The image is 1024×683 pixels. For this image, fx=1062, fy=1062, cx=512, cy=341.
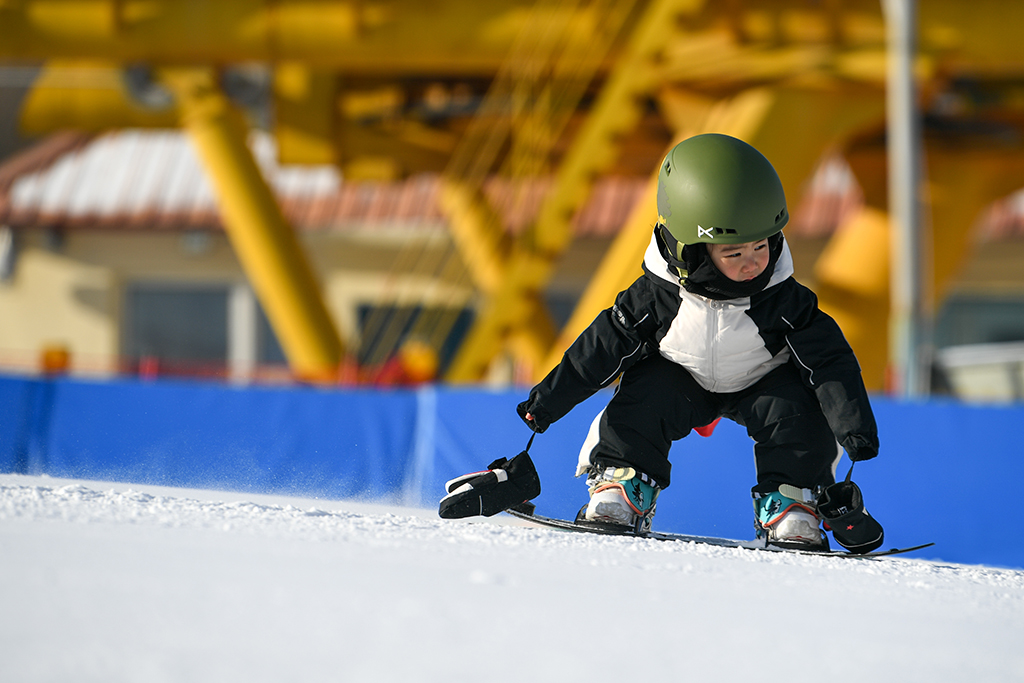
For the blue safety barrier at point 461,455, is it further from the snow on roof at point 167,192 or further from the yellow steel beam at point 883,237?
the snow on roof at point 167,192

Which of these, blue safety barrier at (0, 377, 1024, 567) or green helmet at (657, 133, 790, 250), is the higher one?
green helmet at (657, 133, 790, 250)

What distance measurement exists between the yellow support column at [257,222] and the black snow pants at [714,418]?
6.96 metres

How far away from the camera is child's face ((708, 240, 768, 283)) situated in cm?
298

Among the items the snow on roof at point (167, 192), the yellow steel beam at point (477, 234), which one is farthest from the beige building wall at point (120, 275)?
the yellow steel beam at point (477, 234)

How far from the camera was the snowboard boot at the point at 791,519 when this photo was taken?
3.09 m

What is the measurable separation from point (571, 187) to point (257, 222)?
2946 mm

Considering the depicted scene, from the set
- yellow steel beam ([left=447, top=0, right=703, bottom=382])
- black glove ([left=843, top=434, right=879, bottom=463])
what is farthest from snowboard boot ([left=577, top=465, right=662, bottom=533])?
yellow steel beam ([left=447, top=0, right=703, bottom=382])

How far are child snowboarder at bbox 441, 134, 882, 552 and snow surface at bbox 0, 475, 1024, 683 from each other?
0.40 metres

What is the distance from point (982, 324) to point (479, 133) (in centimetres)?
974

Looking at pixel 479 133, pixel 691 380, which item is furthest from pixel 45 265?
pixel 691 380

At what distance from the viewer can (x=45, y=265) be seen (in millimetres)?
18969

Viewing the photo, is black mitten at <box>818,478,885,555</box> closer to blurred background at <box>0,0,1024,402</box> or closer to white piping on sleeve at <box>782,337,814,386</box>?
white piping on sleeve at <box>782,337,814,386</box>

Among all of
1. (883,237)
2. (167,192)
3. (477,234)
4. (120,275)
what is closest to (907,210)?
(883,237)

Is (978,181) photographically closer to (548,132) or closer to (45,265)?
(548,132)
